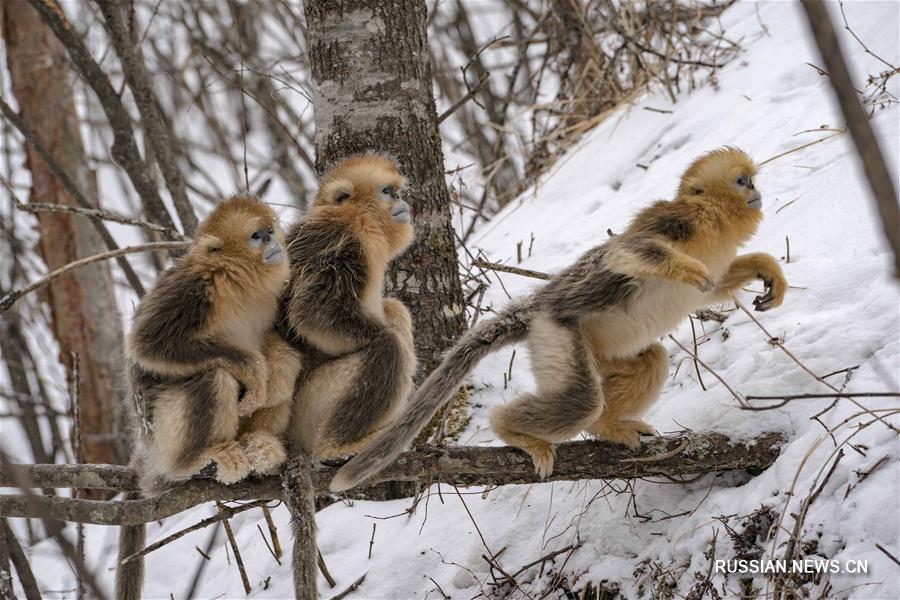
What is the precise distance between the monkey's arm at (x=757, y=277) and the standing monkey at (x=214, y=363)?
179cm

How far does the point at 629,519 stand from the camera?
360 cm

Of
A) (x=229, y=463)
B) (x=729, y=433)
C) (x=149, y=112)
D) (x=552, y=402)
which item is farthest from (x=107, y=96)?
(x=729, y=433)

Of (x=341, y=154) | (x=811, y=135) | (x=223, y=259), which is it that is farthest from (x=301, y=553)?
(x=811, y=135)

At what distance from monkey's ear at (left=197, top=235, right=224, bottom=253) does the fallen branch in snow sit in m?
0.89

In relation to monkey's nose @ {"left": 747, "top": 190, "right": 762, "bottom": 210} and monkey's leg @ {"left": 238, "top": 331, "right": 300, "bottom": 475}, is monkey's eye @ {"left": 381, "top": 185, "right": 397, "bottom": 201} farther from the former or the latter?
monkey's nose @ {"left": 747, "top": 190, "right": 762, "bottom": 210}

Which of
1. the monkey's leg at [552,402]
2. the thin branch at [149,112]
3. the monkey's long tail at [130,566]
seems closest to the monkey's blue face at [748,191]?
the monkey's leg at [552,402]

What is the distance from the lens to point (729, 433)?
136 inches

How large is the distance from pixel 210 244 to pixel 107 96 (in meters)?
3.45

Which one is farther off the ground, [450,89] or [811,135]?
[450,89]

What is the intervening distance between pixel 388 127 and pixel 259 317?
1223 millimetres

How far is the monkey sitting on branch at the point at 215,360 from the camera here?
3.32m

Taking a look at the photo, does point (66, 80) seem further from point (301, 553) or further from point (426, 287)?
point (301, 553)

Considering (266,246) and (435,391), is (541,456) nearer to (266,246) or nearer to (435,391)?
(435,391)

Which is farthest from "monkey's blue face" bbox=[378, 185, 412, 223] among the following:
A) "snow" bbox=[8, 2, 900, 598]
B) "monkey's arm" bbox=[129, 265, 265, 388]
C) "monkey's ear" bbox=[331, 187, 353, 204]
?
"snow" bbox=[8, 2, 900, 598]
